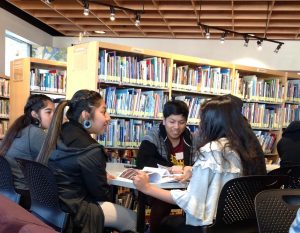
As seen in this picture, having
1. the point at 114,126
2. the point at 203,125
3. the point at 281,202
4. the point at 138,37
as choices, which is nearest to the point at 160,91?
the point at 114,126

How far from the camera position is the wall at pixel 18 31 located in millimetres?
6473

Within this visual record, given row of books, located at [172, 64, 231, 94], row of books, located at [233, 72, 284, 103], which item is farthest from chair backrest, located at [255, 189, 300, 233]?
row of books, located at [233, 72, 284, 103]

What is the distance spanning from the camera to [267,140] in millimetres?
5223

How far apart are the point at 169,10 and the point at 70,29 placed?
2.69 meters

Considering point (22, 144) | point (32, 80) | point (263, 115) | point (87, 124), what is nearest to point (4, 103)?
point (32, 80)

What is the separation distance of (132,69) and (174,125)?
3.85 ft

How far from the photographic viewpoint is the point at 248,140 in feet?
6.26

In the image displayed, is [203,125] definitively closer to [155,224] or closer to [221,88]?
[155,224]

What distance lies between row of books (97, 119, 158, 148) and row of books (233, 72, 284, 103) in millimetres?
1476

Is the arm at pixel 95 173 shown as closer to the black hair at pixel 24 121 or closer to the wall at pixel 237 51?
the black hair at pixel 24 121

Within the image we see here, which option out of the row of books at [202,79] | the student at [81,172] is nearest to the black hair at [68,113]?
the student at [81,172]

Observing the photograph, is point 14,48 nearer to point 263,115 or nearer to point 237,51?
point 237,51

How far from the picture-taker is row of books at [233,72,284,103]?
5004 millimetres

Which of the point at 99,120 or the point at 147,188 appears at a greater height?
the point at 99,120
